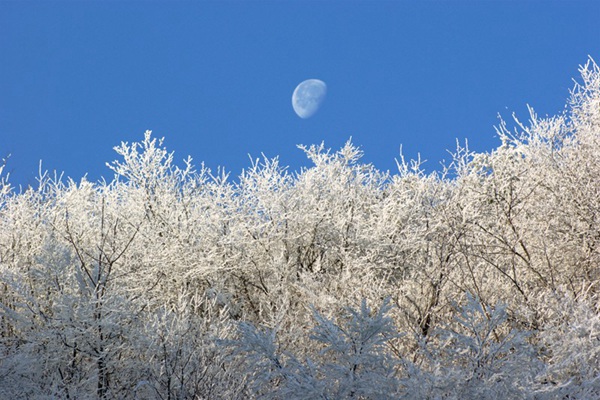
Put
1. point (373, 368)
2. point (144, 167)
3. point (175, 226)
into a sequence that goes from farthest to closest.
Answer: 1. point (144, 167)
2. point (175, 226)
3. point (373, 368)

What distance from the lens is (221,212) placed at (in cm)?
1445

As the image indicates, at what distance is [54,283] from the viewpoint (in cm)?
998

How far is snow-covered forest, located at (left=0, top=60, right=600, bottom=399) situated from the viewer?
5711 mm

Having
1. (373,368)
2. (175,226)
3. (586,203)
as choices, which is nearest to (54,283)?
(175,226)

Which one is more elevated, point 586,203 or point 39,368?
point 586,203

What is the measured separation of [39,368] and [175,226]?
192 inches

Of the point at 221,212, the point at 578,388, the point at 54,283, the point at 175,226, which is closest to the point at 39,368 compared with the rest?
the point at 54,283

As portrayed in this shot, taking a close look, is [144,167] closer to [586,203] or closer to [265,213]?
[265,213]

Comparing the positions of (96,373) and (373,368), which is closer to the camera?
(373,368)

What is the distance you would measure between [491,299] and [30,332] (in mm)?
7561

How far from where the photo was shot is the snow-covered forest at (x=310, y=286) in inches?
225

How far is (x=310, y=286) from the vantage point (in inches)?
426

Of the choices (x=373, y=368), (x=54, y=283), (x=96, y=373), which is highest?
(x=54, y=283)

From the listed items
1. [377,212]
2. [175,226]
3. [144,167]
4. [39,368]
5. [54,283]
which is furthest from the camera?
[144,167]
